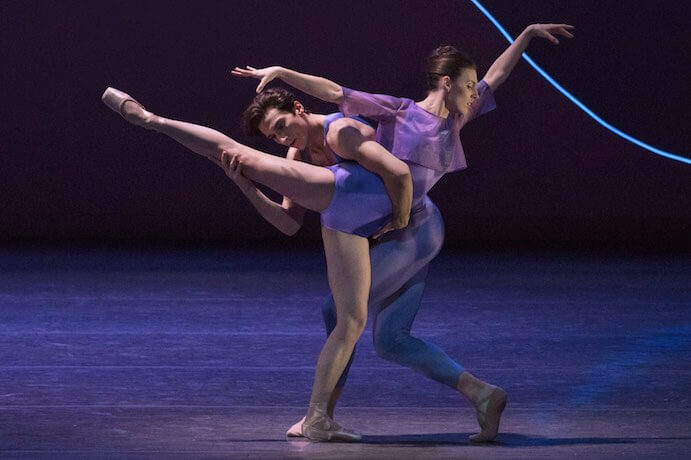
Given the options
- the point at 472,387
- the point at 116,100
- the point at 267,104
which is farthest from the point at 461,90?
the point at 116,100

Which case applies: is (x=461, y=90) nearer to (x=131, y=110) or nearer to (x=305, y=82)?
(x=305, y=82)

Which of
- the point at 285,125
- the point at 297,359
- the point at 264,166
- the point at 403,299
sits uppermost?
the point at 285,125

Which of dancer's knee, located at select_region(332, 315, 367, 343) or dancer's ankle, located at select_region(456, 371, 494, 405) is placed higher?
dancer's knee, located at select_region(332, 315, 367, 343)

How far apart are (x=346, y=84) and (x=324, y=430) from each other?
4.58 m

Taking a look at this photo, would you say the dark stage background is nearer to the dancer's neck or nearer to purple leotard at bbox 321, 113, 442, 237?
the dancer's neck

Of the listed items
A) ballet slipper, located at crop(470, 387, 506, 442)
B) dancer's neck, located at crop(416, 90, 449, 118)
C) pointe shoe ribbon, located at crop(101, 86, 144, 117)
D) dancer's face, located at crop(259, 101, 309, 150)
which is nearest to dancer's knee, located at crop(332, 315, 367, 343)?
ballet slipper, located at crop(470, 387, 506, 442)

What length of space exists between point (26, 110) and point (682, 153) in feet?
13.2

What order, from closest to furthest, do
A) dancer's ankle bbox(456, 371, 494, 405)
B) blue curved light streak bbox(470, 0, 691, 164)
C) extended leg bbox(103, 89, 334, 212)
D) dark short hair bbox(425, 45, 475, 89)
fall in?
extended leg bbox(103, 89, 334, 212), dancer's ankle bbox(456, 371, 494, 405), dark short hair bbox(425, 45, 475, 89), blue curved light streak bbox(470, 0, 691, 164)

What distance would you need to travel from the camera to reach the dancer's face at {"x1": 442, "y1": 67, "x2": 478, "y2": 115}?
339 centimetres

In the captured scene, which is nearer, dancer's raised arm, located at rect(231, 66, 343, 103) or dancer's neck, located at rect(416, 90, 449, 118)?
dancer's raised arm, located at rect(231, 66, 343, 103)

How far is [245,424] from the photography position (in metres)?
3.48

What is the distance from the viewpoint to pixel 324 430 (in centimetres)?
327

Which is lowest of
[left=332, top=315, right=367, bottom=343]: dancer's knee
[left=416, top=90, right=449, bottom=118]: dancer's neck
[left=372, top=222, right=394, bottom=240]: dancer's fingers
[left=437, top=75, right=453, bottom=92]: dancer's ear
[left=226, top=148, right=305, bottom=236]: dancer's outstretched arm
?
[left=332, top=315, right=367, bottom=343]: dancer's knee

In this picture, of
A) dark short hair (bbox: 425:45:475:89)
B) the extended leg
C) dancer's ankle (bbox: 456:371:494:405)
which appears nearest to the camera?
the extended leg
